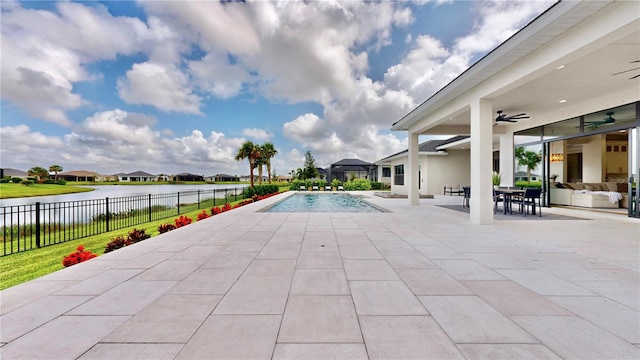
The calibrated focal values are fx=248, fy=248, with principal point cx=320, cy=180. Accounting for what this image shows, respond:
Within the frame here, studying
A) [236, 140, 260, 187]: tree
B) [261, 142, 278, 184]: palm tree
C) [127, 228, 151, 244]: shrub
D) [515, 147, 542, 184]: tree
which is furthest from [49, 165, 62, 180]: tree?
[515, 147, 542, 184]: tree

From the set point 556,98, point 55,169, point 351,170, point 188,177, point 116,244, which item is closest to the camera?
point 116,244

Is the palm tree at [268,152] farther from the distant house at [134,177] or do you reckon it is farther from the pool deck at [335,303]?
the distant house at [134,177]

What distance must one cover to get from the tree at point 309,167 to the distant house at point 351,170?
2.90 metres

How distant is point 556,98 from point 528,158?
5811mm

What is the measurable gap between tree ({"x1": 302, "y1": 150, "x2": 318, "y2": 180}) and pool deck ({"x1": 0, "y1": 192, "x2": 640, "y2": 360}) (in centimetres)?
3385

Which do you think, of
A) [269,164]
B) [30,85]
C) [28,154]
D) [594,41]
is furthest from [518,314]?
[269,164]

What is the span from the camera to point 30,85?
33.5ft

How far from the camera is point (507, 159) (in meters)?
12.2

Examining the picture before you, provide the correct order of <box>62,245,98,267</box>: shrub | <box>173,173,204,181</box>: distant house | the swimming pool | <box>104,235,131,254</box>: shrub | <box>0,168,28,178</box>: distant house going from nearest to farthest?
Answer: <box>62,245,98,267</box>: shrub → <box>104,235,131,254</box>: shrub → the swimming pool → <box>0,168,28,178</box>: distant house → <box>173,173,204,181</box>: distant house

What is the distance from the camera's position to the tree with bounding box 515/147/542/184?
12144 millimetres

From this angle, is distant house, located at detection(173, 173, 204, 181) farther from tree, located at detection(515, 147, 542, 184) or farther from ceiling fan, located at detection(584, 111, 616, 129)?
ceiling fan, located at detection(584, 111, 616, 129)

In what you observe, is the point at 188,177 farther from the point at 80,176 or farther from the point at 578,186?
the point at 578,186

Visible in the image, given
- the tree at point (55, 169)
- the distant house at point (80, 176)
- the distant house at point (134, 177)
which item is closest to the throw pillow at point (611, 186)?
the tree at point (55, 169)

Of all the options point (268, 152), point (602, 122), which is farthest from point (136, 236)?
point (268, 152)
